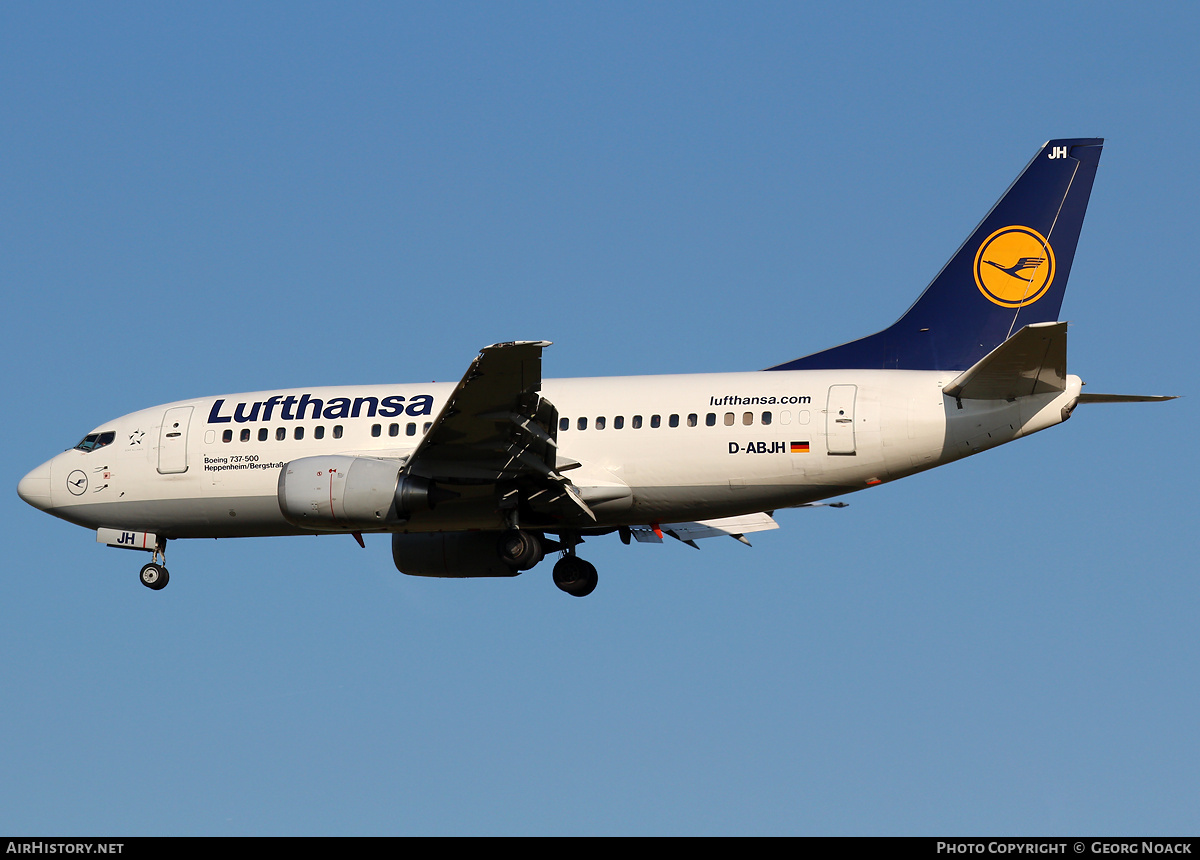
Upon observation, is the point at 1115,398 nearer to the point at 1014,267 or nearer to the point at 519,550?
the point at 1014,267

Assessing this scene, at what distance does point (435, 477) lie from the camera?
86.0 feet

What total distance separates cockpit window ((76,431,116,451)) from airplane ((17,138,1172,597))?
0.30m

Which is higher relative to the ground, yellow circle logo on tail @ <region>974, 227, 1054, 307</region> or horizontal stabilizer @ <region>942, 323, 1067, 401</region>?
yellow circle logo on tail @ <region>974, 227, 1054, 307</region>

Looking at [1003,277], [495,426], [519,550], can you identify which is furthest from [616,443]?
[1003,277]

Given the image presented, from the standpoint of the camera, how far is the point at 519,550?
89.4 ft

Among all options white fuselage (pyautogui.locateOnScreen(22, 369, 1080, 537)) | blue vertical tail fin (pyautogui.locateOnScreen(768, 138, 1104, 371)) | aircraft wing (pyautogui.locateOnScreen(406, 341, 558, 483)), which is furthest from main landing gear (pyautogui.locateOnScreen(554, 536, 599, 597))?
blue vertical tail fin (pyautogui.locateOnScreen(768, 138, 1104, 371))

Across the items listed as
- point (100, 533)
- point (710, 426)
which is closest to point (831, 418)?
point (710, 426)

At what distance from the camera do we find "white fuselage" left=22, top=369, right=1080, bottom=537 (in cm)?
2550

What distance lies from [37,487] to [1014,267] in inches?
779

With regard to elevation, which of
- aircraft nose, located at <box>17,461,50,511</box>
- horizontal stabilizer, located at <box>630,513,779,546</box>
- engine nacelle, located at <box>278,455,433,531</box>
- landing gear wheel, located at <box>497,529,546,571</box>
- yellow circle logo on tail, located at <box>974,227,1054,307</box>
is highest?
yellow circle logo on tail, located at <box>974,227,1054,307</box>

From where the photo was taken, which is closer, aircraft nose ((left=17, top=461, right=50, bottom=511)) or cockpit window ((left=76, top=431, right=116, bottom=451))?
cockpit window ((left=76, top=431, right=116, bottom=451))

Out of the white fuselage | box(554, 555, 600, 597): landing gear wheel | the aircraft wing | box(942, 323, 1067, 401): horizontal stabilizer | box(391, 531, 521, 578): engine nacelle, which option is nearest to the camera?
box(942, 323, 1067, 401): horizontal stabilizer

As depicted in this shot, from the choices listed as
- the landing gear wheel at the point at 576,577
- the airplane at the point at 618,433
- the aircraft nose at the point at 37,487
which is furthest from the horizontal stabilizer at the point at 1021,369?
the aircraft nose at the point at 37,487

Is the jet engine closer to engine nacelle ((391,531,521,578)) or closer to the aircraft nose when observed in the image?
engine nacelle ((391,531,521,578))
